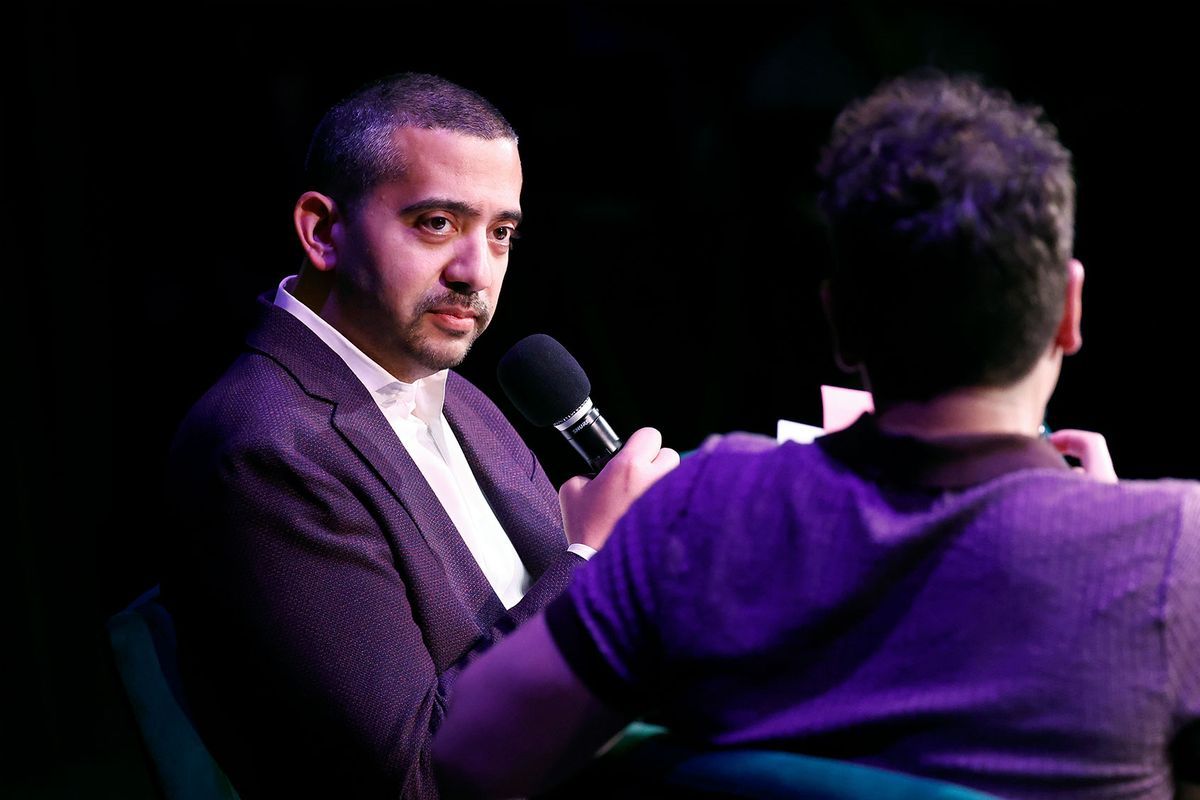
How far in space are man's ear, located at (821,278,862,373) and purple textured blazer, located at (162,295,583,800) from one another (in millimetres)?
582

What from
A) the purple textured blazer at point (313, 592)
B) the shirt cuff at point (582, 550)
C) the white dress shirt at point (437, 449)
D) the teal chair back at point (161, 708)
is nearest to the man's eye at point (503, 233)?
the white dress shirt at point (437, 449)

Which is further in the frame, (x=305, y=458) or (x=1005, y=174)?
(x=305, y=458)

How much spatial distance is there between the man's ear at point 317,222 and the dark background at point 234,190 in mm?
1284

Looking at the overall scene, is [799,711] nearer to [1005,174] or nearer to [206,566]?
[1005,174]

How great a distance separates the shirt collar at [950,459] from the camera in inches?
33.2

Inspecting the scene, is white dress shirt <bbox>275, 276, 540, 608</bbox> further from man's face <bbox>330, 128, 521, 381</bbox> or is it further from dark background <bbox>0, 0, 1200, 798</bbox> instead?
dark background <bbox>0, 0, 1200, 798</bbox>

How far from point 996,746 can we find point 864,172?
1.35ft

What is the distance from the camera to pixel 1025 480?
32.5 inches

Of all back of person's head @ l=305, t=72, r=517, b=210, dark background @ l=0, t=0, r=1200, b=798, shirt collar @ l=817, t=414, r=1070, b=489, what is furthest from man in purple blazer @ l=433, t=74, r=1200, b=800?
dark background @ l=0, t=0, r=1200, b=798

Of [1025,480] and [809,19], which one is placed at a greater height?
[809,19]

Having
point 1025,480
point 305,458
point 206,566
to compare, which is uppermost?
point 1025,480

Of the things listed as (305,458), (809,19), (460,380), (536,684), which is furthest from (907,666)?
(809,19)

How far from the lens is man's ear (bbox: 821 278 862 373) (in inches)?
36.3

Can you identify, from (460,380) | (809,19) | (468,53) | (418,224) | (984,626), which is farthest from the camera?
(809,19)
